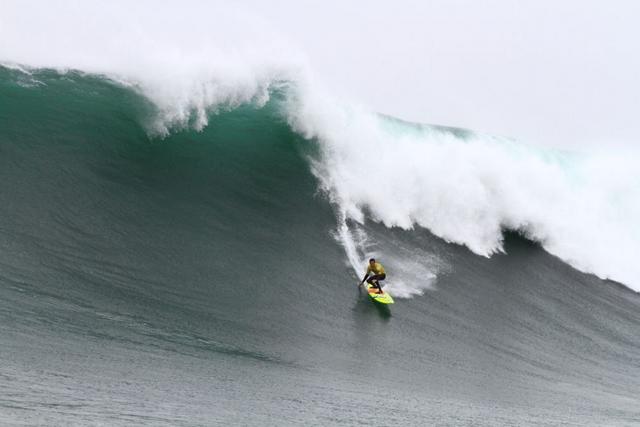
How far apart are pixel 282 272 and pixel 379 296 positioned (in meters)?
2.05

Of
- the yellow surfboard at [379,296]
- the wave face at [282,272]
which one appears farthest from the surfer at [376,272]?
the wave face at [282,272]

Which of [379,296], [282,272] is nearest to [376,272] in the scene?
[379,296]

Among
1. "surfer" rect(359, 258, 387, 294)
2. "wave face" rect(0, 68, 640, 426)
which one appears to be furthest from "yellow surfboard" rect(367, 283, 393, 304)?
"wave face" rect(0, 68, 640, 426)

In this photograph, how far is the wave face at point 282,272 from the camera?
9.68 meters

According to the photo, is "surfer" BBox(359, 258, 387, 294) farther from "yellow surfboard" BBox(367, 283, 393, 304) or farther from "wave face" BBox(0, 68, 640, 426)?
"wave face" BBox(0, 68, 640, 426)

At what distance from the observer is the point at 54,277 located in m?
11.5

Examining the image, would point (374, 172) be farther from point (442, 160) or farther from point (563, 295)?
point (563, 295)

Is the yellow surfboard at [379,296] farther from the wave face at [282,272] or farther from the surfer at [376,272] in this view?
the wave face at [282,272]

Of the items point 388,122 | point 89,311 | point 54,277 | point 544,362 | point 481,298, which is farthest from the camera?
point 388,122

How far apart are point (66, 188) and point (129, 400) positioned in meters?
7.38

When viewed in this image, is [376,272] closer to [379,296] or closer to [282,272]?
[379,296]

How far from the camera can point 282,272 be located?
14695 mm

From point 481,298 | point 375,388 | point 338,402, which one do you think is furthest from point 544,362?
point 338,402

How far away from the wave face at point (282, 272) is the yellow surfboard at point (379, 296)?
284 mm
